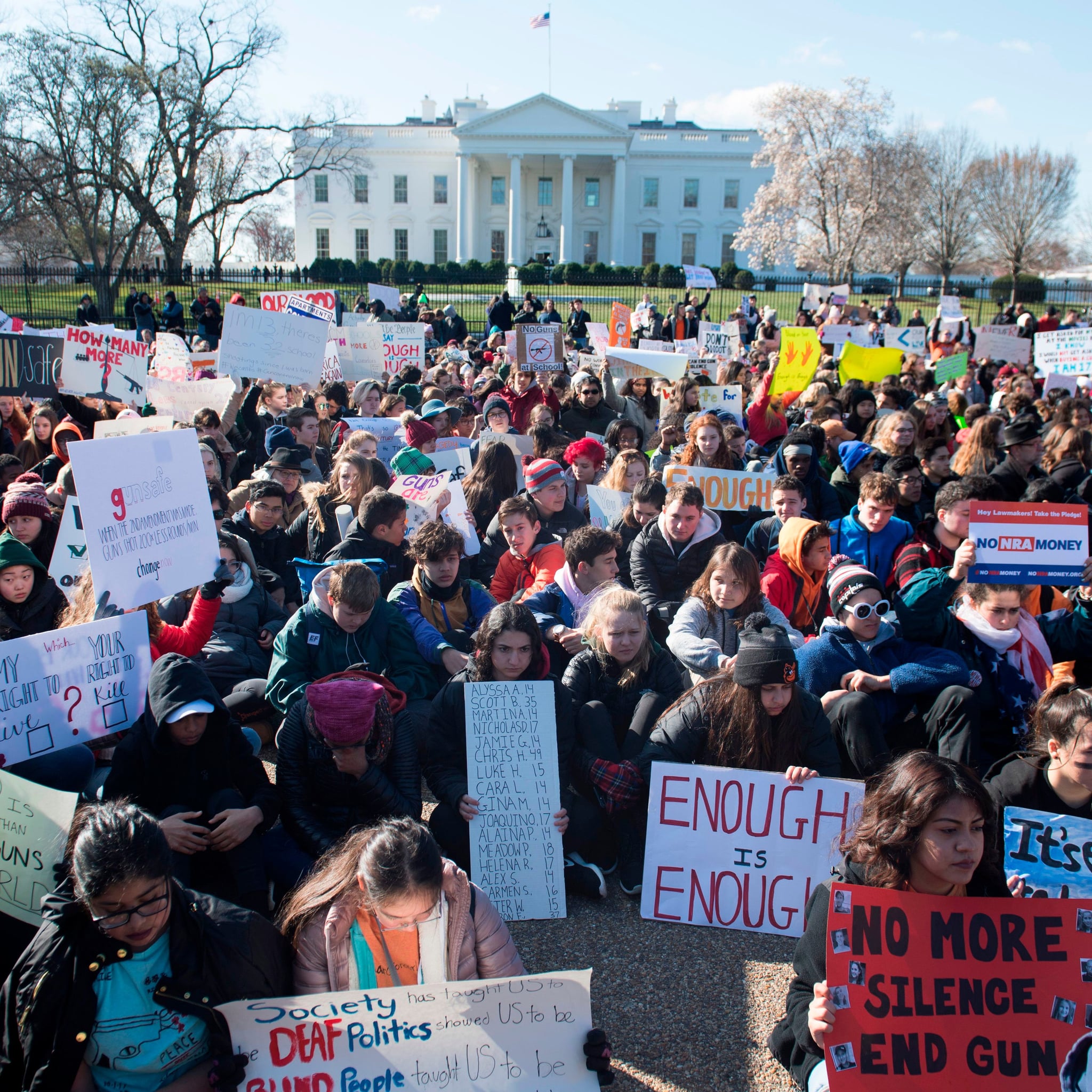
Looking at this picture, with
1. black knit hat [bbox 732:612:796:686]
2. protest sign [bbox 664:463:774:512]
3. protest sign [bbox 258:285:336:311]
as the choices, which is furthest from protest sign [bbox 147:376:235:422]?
black knit hat [bbox 732:612:796:686]

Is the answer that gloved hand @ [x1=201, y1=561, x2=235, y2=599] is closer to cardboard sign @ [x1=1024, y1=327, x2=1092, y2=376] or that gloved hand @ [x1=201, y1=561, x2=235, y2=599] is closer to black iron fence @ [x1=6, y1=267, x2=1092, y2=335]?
cardboard sign @ [x1=1024, y1=327, x2=1092, y2=376]

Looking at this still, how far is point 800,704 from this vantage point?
4.12m

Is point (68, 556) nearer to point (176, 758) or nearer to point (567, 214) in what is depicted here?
point (176, 758)

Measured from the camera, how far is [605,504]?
7.38 metres

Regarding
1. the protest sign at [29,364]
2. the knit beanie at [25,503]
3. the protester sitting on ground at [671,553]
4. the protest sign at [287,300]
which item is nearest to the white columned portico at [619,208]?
the protest sign at [287,300]

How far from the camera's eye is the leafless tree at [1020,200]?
2328 inches

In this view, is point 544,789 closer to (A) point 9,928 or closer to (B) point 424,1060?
(B) point 424,1060

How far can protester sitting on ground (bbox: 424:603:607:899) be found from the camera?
4.33 metres

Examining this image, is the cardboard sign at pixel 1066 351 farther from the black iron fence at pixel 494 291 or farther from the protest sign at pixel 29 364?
the black iron fence at pixel 494 291

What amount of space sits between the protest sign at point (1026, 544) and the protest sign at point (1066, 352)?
10.2 m

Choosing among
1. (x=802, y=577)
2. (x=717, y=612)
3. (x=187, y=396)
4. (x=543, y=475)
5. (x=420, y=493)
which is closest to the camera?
(x=717, y=612)

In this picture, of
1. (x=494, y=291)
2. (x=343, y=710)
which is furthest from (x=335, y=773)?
(x=494, y=291)

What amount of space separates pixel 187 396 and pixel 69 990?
8.93 metres

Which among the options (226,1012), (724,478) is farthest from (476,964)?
(724,478)
